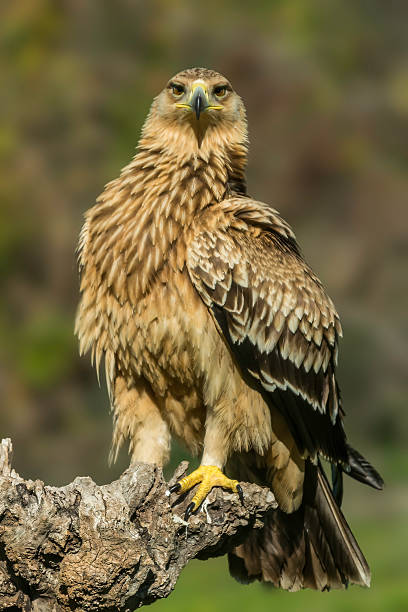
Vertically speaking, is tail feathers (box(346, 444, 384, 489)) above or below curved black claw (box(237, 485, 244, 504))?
above

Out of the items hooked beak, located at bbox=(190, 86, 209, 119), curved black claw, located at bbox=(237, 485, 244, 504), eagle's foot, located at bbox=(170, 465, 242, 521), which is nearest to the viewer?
eagle's foot, located at bbox=(170, 465, 242, 521)

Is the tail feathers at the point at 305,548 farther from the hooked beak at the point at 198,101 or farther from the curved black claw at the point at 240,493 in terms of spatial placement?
the hooked beak at the point at 198,101

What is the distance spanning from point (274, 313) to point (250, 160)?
1645 centimetres

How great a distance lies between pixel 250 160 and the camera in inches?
842

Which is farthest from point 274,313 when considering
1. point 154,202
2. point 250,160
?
point 250,160

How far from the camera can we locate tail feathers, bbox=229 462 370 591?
543 cm

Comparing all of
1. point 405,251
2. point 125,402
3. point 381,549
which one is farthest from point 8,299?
point 125,402

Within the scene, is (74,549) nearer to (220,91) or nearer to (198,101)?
(198,101)

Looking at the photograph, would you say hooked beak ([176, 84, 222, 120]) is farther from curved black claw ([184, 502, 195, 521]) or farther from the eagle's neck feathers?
curved black claw ([184, 502, 195, 521])

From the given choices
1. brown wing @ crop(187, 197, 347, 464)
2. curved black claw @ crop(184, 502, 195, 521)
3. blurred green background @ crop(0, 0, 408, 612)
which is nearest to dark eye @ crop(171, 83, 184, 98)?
brown wing @ crop(187, 197, 347, 464)

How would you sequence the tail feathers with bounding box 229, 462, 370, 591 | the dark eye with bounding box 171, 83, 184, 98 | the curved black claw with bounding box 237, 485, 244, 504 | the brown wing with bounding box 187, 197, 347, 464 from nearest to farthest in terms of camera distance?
the curved black claw with bounding box 237, 485, 244, 504, the brown wing with bounding box 187, 197, 347, 464, the tail feathers with bounding box 229, 462, 370, 591, the dark eye with bounding box 171, 83, 184, 98

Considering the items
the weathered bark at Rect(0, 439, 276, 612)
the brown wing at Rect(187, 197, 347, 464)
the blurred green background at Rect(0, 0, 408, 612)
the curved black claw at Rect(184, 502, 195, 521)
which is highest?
the blurred green background at Rect(0, 0, 408, 612)

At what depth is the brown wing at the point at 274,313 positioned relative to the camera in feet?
16.4

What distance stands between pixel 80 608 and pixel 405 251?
16480 millimetres
